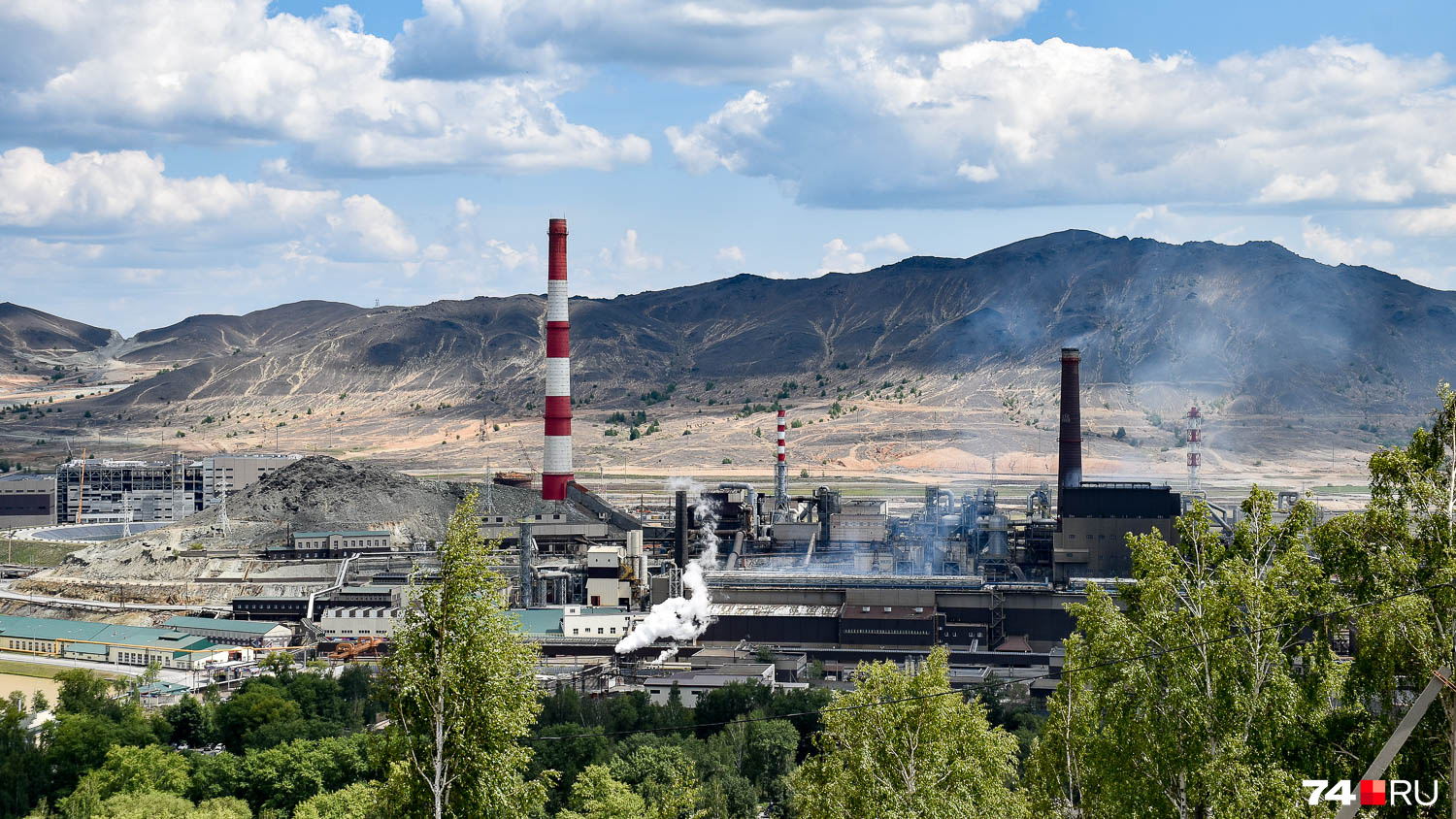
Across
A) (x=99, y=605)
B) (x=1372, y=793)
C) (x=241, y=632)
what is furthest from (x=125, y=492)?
(x=1372, y=793)

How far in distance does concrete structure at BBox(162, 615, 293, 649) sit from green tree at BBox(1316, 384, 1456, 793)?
57412mm

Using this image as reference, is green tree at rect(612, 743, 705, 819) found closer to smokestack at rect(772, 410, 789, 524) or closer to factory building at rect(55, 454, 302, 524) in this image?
smokestack at rect(772, 410, 789, 524)

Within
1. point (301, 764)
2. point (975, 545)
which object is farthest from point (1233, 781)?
point (975, 545)

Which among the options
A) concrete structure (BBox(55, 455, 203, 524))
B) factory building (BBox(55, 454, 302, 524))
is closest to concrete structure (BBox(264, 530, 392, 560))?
factory building (BBox(55, 454, 302, 524))

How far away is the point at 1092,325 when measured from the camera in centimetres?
19875

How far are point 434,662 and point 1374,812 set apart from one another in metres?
9.88

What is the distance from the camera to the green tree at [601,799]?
3259 centimetres

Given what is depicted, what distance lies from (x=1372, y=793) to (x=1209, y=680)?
3.04 metres

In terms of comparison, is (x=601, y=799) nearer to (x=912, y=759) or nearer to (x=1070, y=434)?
(x=912, y=759)

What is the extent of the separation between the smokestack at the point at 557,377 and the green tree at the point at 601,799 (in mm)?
47974

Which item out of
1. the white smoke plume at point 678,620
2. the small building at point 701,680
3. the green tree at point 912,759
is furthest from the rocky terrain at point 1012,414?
the green tree at point 912,759

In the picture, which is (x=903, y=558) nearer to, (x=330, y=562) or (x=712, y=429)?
(x=330, y=562)

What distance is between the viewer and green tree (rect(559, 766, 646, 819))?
32594 mm

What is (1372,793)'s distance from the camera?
1568cm
